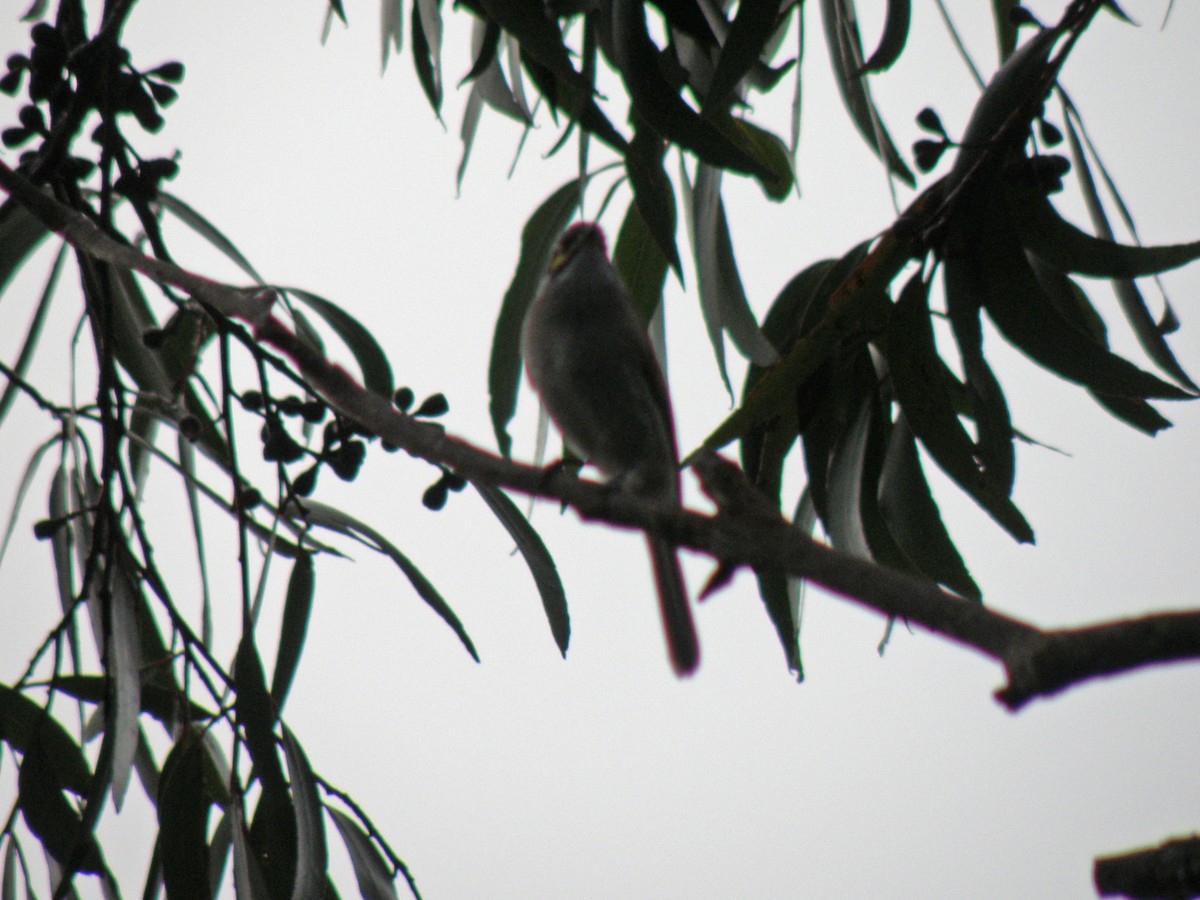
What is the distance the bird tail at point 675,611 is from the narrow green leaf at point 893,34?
2.35 feet

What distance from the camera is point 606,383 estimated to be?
1.71 meters

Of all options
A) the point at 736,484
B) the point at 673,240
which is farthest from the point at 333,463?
the point at 736,484

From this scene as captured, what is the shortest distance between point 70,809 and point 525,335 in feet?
3.20

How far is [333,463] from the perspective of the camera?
4.21 ft

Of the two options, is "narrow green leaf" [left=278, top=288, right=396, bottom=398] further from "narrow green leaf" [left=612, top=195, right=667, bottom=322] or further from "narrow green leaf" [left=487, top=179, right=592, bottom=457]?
"narrow green leaf" [left=612, top=195, right=667, bottom=322]

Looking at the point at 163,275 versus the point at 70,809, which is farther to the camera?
the point at 70,809

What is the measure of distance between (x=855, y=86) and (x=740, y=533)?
4.23 feet

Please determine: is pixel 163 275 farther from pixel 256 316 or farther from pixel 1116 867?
pixel 1116 867

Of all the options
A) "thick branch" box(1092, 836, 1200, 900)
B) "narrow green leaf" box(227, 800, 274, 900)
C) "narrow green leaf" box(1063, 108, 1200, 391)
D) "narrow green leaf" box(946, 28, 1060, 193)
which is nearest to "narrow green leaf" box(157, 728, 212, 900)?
"narrow green leaf" box(227, 800, 274, 900)

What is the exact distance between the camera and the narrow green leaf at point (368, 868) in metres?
1.57

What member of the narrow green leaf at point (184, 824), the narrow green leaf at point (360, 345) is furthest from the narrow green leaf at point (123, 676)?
the narrow green leaf at point (360, 345)

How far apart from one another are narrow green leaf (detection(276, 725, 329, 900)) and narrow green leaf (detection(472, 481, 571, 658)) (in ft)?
1.37

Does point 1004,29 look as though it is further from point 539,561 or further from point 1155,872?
point 1155,872

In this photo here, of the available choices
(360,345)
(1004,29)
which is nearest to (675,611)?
(360,345)
